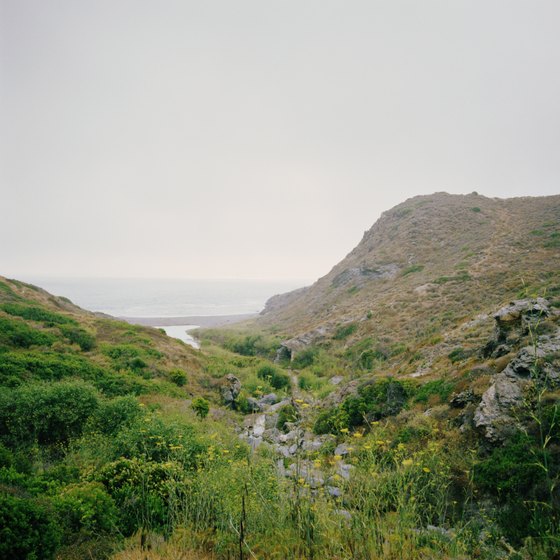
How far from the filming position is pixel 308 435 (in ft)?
38.3

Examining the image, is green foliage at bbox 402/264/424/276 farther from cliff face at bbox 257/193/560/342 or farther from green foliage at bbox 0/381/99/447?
green foliage at bbox 0/381/99/447

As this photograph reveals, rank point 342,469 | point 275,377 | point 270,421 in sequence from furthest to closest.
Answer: point 275,377 < point 270,421 < point 342,469

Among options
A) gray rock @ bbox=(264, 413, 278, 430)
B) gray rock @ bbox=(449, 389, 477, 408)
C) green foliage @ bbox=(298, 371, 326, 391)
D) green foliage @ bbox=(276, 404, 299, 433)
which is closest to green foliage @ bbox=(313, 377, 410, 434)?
green foliage @ bbox=(276, 404, 299, 433)

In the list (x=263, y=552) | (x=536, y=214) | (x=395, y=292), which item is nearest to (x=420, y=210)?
(x=536, y=214)

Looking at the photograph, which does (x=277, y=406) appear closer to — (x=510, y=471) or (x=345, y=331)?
(x=510, y=471)

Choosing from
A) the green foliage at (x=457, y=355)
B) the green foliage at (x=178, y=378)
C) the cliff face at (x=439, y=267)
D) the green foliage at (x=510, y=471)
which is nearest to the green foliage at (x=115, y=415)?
the green foliage at (x=178, y=378)

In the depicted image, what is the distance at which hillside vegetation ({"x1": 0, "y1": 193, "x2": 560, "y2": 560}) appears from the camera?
10.7 feet

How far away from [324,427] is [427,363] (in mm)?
5025

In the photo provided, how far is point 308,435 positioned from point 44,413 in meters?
8.46

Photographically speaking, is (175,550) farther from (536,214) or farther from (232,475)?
(536,214)

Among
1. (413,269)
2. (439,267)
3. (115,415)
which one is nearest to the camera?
(115,415)

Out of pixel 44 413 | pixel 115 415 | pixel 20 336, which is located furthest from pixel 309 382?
pixel 20 336

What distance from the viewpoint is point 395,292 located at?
2933 cm

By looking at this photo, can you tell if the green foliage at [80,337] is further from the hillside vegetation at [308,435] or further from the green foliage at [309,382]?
the green foliage at [309,382]
